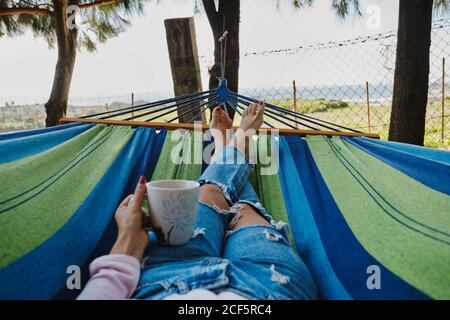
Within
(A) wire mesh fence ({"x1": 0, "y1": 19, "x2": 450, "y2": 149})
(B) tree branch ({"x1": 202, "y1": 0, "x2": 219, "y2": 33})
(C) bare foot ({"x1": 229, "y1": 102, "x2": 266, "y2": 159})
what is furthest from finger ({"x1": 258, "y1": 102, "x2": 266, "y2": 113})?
(A) wire mesh fence ({"x1": 0, "y1": 19, "x2": 450, "y2": 149})

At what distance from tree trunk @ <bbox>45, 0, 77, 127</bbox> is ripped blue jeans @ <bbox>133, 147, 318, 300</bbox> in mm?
2798

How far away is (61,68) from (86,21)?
129 cm

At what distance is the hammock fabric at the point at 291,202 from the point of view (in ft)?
2.08

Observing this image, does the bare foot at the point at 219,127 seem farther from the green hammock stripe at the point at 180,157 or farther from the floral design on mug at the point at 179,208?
the floral design on mug at the point at 179,208

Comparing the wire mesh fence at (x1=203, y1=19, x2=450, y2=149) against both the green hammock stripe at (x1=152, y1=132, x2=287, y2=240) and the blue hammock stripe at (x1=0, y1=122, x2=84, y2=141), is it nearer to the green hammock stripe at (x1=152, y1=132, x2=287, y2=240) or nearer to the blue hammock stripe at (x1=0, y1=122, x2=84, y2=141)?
the green hammock stripe at (x1=152, y1=132, x2=287, y2=240)

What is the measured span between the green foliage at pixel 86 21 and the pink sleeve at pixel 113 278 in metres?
3.75

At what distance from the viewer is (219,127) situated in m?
1.46

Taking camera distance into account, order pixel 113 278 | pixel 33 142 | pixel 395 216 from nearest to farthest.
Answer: pixel 113 278, pixel 395 216, pixel 33 142

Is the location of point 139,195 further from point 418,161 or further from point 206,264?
point 418,161

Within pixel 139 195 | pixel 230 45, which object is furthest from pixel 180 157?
pixel 230 45

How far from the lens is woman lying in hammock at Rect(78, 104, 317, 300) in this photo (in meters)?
0.55

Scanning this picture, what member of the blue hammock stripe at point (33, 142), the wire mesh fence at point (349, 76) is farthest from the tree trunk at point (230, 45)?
the blue hammock stripe at point (33, 142)

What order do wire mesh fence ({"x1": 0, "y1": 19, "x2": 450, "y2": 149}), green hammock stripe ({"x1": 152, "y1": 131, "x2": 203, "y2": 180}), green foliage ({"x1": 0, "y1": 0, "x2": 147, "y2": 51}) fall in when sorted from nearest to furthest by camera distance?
green hammock stripe ({"x1": 152, "y1": 131, "x2": 203, "y2": 180}), wire mesh fence ({"x1": 0, "y1": 19, "x2": 450, "y2": 149}), green foliage ({"x1": 0, "y1": 0, "x2": 147, "y2": 51})
